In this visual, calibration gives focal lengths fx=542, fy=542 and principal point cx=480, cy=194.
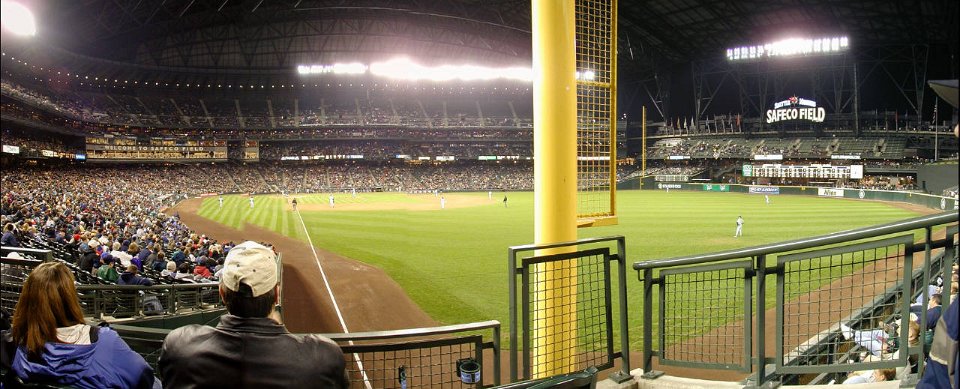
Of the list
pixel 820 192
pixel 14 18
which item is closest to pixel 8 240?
pixel 14 18

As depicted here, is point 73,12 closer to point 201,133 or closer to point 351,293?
point 201,133

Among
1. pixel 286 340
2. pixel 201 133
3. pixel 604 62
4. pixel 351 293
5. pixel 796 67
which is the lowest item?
pixel 351 293

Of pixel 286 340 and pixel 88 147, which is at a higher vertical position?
pixel 88 147

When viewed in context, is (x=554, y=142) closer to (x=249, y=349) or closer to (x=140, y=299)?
(x=249, y=349)

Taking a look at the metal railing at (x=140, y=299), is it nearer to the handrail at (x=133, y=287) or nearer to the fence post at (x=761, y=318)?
the handrail at (x=133, y=287)

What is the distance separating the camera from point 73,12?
41.8 meters

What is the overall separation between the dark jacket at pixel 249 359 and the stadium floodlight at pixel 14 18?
4.89ft

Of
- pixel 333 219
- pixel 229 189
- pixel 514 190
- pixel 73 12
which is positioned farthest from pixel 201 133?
pixel 333 219

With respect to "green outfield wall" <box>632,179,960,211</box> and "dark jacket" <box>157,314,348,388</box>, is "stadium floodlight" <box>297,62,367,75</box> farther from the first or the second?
"dark jacket" <box>157,314,348,388</box>

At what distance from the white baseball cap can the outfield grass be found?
9.01 metres

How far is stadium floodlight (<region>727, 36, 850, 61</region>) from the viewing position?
2173 inches

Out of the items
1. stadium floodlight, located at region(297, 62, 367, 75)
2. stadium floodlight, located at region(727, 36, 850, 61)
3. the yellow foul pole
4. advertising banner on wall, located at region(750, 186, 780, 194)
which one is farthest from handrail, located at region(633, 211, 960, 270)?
stadium floodlight, located at region(297, 62, 367, 75)

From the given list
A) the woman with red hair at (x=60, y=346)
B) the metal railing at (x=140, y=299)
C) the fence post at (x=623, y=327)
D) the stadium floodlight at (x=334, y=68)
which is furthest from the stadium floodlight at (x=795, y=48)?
the woman with red hair at (x=60, y=346)

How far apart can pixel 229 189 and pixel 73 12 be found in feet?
92.0
